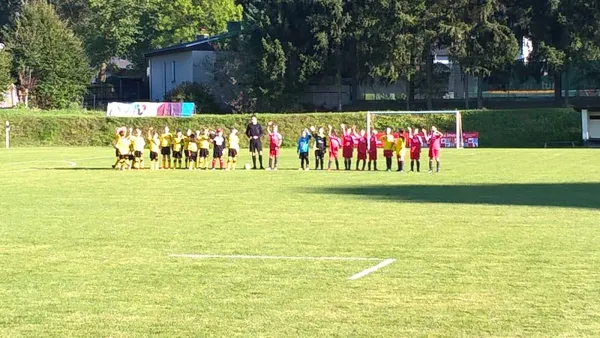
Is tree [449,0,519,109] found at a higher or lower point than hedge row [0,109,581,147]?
higher

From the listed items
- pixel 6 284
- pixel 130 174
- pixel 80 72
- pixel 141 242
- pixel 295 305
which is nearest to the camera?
pixel 295 305

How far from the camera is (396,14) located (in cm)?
5862

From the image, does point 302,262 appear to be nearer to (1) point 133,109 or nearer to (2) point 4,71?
(1) point 133,109

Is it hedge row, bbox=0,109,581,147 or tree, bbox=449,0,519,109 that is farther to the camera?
tree, bbox=449,0,519,109

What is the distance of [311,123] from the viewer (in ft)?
180

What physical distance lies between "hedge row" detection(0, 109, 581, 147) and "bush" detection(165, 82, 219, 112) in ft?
29.7

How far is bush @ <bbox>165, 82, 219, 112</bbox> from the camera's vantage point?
65938mm

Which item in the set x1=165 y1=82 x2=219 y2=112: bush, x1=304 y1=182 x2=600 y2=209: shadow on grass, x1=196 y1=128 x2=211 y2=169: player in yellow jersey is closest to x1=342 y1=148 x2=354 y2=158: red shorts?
x1=196 y1=128 x2=211 y2=169: player in yellow jersey

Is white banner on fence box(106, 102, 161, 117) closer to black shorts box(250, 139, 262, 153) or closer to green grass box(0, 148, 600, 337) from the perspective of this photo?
black shorts box(250, 139, 262, 153)

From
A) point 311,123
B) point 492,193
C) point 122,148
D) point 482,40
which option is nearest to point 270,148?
point 122,148

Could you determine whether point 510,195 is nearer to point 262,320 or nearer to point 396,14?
point 262,320

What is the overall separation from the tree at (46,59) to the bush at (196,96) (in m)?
10.6

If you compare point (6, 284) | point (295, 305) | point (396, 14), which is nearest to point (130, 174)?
point (6, 284)

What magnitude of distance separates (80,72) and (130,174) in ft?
152
